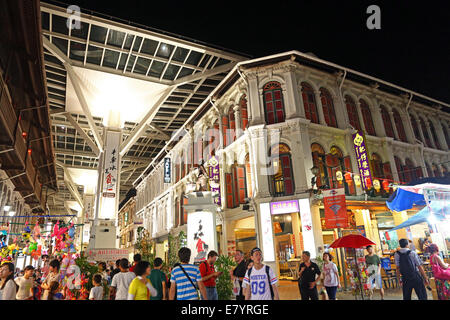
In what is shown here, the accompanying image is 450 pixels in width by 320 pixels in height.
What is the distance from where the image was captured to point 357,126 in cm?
1888

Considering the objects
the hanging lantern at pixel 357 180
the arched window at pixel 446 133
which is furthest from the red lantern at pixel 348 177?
the arched window at pixel 446 133

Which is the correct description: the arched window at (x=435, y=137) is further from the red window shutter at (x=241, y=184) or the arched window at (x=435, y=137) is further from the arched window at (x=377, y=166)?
the red window shutter at (x=241, y=184)

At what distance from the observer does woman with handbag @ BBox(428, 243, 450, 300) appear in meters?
6.67

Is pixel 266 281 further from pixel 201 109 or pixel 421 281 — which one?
pixel 201 109

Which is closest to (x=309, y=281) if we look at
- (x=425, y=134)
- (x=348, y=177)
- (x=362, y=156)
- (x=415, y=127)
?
(x=348, y=177)

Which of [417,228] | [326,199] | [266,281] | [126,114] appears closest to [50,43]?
[126,114]

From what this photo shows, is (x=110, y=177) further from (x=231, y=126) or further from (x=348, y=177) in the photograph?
(x=348, y=177)

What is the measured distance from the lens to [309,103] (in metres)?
17.7

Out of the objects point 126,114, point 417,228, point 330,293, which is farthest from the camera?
point 126,114

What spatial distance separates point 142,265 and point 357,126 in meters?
18.1

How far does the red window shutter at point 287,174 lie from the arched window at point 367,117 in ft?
22.6

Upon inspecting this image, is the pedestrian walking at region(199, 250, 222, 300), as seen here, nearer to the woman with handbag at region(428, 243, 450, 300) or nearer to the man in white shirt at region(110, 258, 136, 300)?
Result: the man in white shirt at region(110, 258, 136, 300)

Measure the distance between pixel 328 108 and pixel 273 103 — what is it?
373 cm

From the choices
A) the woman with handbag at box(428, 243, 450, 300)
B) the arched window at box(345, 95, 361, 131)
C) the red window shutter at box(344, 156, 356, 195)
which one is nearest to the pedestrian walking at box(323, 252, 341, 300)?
the woman with handbag at box(428, 243, 450, 300)
